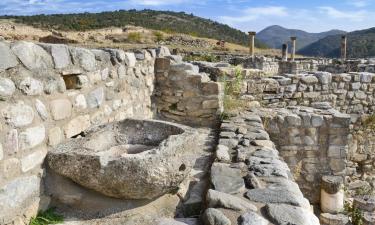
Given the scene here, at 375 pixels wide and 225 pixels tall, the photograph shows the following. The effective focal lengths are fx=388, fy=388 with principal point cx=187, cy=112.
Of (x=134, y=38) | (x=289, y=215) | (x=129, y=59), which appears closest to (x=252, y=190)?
(x=289, y=215)

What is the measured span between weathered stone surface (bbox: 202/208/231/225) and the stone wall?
45.8 inches

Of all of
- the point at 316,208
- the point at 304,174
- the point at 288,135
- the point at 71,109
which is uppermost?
the point at 71,109

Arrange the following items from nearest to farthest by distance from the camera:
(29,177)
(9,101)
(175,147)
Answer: (9,101), (29,177), (175,147)

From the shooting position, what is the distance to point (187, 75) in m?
6.23

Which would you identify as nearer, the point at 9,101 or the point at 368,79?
the point at 9,101

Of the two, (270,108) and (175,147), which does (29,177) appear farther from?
(270,108)

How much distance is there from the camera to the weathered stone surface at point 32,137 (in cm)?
250

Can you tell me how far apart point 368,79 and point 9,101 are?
25.7ft

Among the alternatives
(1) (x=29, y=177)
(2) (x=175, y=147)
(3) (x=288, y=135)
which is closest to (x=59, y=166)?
(1) (x=29, y=177)

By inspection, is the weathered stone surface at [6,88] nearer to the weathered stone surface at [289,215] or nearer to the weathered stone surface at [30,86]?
the weathered stone surface at [30,86]

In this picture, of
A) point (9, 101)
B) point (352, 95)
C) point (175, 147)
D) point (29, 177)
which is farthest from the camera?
point (352, 95)

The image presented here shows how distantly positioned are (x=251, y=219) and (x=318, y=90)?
6.02 metres

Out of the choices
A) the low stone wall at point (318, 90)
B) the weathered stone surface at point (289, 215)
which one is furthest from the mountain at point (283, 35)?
the weathered stone surface at point (289, 215)

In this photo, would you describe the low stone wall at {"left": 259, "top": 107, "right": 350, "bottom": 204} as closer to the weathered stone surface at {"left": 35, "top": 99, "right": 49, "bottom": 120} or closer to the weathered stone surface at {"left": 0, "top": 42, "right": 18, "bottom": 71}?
the weathered stone surface at {"left": 35, "top": 99, "right": 49, "bottom": 120}
